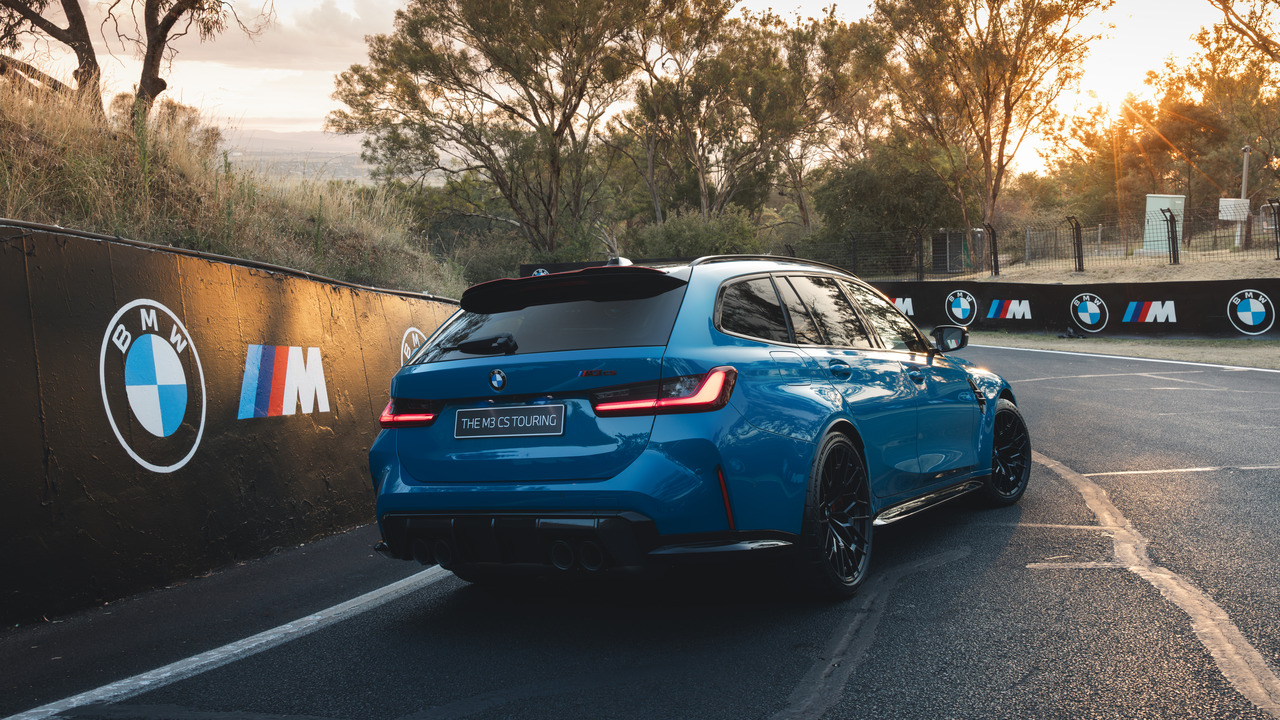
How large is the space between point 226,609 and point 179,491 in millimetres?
858

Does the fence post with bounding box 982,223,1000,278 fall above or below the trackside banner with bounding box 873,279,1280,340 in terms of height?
above

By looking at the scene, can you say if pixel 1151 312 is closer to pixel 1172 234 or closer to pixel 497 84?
pixel 1172 234

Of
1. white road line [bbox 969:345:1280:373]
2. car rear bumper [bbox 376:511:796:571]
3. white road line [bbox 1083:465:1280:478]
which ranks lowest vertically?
white road line [bbox 969:345:1280:373]

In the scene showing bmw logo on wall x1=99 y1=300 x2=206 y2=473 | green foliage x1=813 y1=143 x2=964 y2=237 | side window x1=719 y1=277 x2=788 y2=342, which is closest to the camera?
side window x1=719 y1=277 x2=788 y2=342

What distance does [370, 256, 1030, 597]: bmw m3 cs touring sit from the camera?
3.69m

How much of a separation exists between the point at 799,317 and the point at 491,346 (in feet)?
5.24

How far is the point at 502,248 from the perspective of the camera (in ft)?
112

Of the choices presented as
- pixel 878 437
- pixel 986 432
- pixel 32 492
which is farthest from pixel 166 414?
pixel 986 432

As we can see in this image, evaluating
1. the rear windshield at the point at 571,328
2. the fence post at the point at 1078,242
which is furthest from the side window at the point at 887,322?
the fence post at the point at 1078,242

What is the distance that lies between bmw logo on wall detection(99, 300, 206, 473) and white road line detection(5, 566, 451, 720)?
1367 millimetres

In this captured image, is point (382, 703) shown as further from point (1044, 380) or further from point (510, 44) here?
point (510, 44)

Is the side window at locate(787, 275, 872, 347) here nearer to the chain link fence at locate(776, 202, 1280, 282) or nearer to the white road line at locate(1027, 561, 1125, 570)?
the white road line at locate(1027, 561, 1125, 570)

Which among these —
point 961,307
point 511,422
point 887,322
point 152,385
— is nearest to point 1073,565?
point 887,322

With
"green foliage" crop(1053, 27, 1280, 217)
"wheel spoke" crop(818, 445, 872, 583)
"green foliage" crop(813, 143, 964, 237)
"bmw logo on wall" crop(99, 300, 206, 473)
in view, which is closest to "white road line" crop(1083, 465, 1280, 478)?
"wheel spoke" crop(818, 445, 872, 583)
